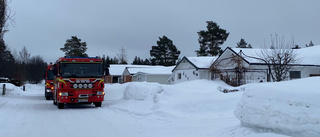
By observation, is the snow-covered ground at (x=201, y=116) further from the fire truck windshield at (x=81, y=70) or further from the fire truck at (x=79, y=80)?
the fire truck windshield at (x=81, y=70)

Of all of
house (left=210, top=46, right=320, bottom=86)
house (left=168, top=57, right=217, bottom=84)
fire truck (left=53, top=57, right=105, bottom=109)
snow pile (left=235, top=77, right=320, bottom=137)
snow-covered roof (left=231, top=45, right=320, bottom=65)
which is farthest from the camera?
house (left=168, top=57, right=217, bottom=84)

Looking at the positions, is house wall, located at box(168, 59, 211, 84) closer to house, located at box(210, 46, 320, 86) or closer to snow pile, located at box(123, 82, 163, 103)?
house, located at box(210, 46, 320, 86)

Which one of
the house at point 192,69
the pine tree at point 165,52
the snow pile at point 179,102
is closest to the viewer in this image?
the snow pile at point 179,102

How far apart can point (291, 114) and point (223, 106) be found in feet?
24.6

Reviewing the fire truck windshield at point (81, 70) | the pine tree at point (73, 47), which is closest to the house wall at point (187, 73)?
the fire truck windshield at point (81, 70)

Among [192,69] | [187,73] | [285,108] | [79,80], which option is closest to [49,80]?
[79,80]

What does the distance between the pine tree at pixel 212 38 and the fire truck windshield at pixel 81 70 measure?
4165cm

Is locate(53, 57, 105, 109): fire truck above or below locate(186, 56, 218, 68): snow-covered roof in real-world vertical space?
below

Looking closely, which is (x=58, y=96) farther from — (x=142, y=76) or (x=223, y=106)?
(x=142, y=76)

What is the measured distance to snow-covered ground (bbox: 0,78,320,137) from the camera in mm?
6452

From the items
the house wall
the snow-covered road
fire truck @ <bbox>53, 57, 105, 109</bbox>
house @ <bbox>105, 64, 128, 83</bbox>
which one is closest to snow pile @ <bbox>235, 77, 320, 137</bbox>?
the snow-covered road

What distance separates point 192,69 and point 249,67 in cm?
754

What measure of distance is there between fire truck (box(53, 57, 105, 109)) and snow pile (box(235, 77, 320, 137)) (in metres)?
11.1

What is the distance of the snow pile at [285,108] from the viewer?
6.14 m
